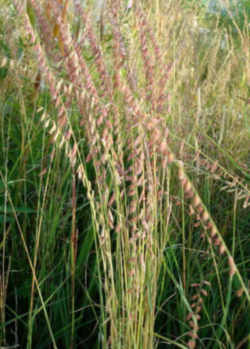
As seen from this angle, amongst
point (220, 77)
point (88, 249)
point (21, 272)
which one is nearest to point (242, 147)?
point (220, 77)

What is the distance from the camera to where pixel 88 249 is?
1258 mm

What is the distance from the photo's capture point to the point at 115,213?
1.31 metres

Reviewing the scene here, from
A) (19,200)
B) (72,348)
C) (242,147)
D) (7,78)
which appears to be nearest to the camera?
(72,348)

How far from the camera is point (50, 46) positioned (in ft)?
4.54

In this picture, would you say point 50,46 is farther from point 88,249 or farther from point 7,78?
point 88,249

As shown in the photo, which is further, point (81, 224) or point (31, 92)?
point (31, 92)

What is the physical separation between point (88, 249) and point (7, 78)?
0.79 m

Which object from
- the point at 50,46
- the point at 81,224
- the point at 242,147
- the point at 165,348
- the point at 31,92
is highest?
the point at 50,46

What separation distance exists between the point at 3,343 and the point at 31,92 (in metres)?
1.07

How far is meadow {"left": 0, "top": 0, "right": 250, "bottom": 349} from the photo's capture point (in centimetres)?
82

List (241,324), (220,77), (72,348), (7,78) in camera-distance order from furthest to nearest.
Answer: (220,77), (7,78), (241,324), (72,348)

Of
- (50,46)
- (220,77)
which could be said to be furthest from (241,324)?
(220,77)

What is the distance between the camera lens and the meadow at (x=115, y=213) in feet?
2.69

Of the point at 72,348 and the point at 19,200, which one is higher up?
the point at 19,200
